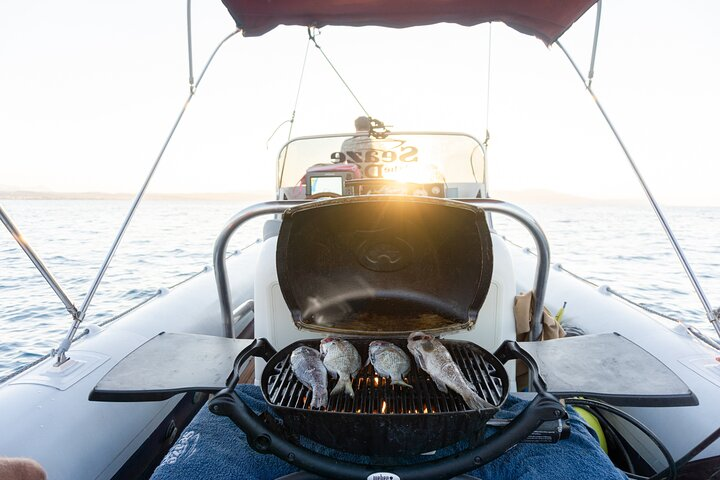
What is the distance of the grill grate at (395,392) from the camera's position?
1177mm

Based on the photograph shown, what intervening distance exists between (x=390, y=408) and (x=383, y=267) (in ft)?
1.89

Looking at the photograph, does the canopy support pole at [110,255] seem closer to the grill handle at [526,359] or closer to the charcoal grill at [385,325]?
the charcoal grill at [385,325]

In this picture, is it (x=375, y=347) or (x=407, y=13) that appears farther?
(x=407, y=13)

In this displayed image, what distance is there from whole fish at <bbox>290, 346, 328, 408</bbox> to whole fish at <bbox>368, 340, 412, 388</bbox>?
0.18 meters

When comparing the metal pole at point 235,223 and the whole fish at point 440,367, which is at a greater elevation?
the metal pole at point 235,223

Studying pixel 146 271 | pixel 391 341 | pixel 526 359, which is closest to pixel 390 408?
pixel 391 341

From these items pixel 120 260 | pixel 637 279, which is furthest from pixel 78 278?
pixel 637 279

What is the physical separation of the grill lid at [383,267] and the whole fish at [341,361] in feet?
0.28

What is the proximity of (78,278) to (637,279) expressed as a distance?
1115cm

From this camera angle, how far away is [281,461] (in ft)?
3.90

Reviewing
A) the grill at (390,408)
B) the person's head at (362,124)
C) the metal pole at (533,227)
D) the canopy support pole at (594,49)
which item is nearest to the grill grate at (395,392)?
the grill at (390,408)

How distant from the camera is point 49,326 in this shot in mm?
4707

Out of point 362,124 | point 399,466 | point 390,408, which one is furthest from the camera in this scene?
point 362,124

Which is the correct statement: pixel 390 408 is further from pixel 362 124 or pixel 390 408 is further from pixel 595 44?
pixel 362 124
